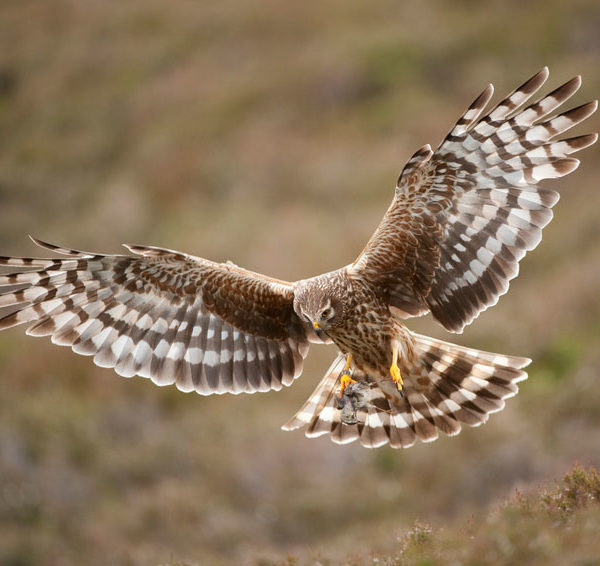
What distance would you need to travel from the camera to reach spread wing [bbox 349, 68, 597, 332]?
236 inches

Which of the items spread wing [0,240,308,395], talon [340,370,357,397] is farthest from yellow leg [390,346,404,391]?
spread wing [0,240,308,395]

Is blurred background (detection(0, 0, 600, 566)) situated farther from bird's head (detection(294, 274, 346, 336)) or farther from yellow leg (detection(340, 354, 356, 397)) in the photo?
bird's head (detection(294, 274, 346, 336))

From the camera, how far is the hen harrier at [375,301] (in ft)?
20.1

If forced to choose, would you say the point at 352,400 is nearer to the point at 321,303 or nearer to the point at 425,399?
the point at 425,399

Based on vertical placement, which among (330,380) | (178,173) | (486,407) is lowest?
(486,407)

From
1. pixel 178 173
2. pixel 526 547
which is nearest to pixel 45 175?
pixel 178 173

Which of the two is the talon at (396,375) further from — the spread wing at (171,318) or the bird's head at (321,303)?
the spread wing at (171,318)

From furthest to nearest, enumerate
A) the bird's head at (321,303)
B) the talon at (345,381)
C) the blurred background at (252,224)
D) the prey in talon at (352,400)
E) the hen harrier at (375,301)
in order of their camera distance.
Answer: the blurred background at (252,224)
the talon at (345,381)
the prey in talon at (352,400)
the bird's head at (321,303)
the hen harrier at (375,301)

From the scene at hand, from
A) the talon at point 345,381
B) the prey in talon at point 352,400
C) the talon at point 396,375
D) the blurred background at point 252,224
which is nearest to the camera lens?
the talon at point 396,375

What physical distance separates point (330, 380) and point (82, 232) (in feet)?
47.3

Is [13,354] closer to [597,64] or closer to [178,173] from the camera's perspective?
[178,173]

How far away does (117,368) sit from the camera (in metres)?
7.09

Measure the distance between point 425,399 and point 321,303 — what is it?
4.48 feet

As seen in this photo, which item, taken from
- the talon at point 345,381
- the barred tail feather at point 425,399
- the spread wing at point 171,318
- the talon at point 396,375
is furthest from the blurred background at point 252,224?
the spread wing at point 171,318
